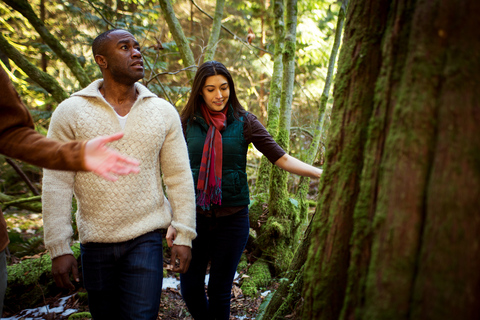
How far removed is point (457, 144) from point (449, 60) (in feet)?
1.02

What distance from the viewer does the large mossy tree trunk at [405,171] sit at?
1056mm

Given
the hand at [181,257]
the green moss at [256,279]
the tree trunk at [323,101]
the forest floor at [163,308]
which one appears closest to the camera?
the hand at [181,257]

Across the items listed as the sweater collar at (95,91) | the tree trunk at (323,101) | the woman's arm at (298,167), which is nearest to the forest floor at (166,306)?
the tree trunk at (323,101)

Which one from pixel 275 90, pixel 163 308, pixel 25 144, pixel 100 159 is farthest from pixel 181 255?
pixel 275 90

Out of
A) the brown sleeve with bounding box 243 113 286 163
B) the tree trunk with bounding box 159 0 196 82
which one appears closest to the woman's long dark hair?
the brown sleeve with bounding box 243 113 286 163

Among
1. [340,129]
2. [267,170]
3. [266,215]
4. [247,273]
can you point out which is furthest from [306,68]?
[340,129]

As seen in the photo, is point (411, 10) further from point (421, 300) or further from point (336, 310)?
point (336, 310)

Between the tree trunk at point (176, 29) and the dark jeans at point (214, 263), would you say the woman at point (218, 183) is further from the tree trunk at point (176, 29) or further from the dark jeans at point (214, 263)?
the tree trunk at point (176, 29)

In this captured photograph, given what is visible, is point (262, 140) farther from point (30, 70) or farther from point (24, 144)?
point (30, 70)

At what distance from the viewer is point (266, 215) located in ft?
15.9

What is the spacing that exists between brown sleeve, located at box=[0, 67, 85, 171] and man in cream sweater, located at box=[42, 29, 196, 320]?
0.51 meters

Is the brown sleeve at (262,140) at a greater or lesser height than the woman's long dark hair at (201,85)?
lesser

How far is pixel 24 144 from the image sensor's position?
4.90ft

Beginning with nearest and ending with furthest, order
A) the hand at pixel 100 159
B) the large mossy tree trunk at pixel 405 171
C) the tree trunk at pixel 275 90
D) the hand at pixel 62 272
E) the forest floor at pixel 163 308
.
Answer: the large mossy tree trunk at pixel 405 171, the hand at pixel 100 159, the hand at pixel 62 272, the forest floor at pixel 163 308, the tree trunk at pixel 275 90
